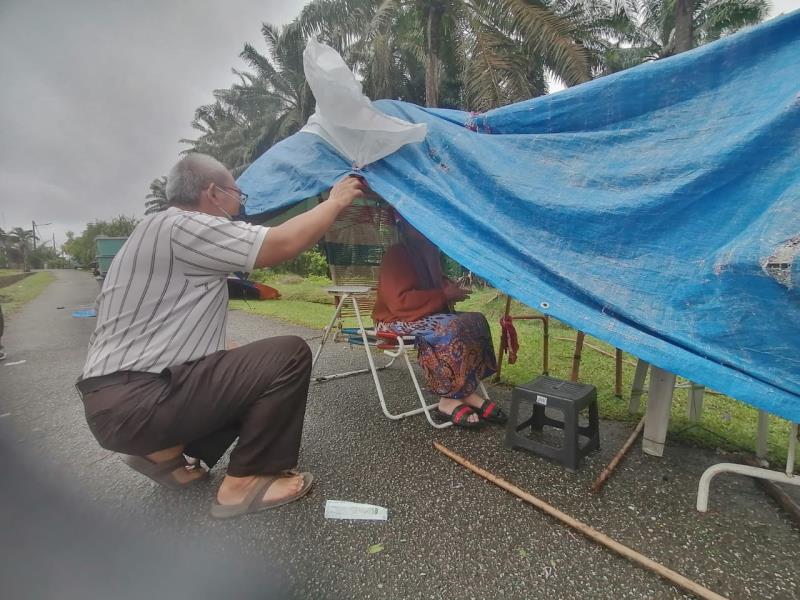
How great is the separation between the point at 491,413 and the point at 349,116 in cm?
202

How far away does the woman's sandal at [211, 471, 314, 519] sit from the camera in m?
1.76

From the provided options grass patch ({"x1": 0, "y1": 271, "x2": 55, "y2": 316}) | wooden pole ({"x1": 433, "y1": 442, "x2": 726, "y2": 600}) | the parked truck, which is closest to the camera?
wooden pole ({"x1": 433, "y1": 442, "x2": 726, "y2": 600})

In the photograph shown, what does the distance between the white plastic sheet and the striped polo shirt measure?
2.66 feet

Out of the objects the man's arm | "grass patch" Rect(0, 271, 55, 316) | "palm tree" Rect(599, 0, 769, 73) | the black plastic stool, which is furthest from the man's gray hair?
"palm tree" Rect(599, 0, 769, 73)

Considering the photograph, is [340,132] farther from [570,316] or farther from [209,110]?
[209,110]

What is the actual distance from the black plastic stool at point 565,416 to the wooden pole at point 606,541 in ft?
1.09

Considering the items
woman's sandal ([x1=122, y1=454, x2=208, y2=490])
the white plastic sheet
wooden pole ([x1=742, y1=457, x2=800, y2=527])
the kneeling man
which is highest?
the white plastic sheet

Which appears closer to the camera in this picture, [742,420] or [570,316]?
[570,316]

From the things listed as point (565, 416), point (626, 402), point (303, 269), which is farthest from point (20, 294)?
point (626, 402)

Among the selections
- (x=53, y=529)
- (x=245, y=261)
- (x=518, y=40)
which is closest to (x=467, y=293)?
(x=245, y=261)

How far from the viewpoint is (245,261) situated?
162 cm

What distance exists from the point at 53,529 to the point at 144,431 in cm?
91

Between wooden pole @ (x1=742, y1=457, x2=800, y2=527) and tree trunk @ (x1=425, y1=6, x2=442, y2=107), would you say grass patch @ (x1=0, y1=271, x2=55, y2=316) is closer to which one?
tree trunk @ (x1=425, y1=6, x2=442, y2=107)

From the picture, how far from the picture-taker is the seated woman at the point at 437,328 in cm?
260
